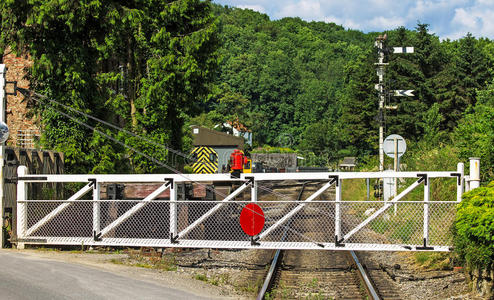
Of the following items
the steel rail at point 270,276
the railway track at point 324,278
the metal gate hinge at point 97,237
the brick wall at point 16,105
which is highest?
the brick wall at point 16,105

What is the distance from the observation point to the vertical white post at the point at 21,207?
12.9 metres

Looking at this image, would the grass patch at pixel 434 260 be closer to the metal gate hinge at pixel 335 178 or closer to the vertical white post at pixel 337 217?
the vertical white post at pixel 337 217

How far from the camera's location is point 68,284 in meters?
9.30

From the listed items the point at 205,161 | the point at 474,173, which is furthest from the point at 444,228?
the point at 205,161

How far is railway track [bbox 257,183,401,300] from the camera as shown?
398 inches

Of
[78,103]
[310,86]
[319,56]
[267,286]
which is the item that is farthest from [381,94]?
[319,56]

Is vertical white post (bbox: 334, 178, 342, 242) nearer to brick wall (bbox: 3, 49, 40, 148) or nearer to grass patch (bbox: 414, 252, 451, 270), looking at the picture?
grass patch (bbox: 414, 252, 451, 270)

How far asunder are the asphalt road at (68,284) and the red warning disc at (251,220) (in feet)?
8.36

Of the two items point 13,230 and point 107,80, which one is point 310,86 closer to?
point 107,80

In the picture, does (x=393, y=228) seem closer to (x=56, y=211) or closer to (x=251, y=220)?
(x=251, y=220)

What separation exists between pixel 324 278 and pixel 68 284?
4.90m

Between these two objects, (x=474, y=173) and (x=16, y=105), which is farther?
(x=16, y=105)

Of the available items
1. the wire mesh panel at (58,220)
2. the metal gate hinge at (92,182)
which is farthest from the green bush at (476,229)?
the wire mesh panel at (58,220)

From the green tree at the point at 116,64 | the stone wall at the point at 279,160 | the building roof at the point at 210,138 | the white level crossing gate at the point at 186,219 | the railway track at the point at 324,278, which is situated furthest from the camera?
the building roof at the point at 210,138
